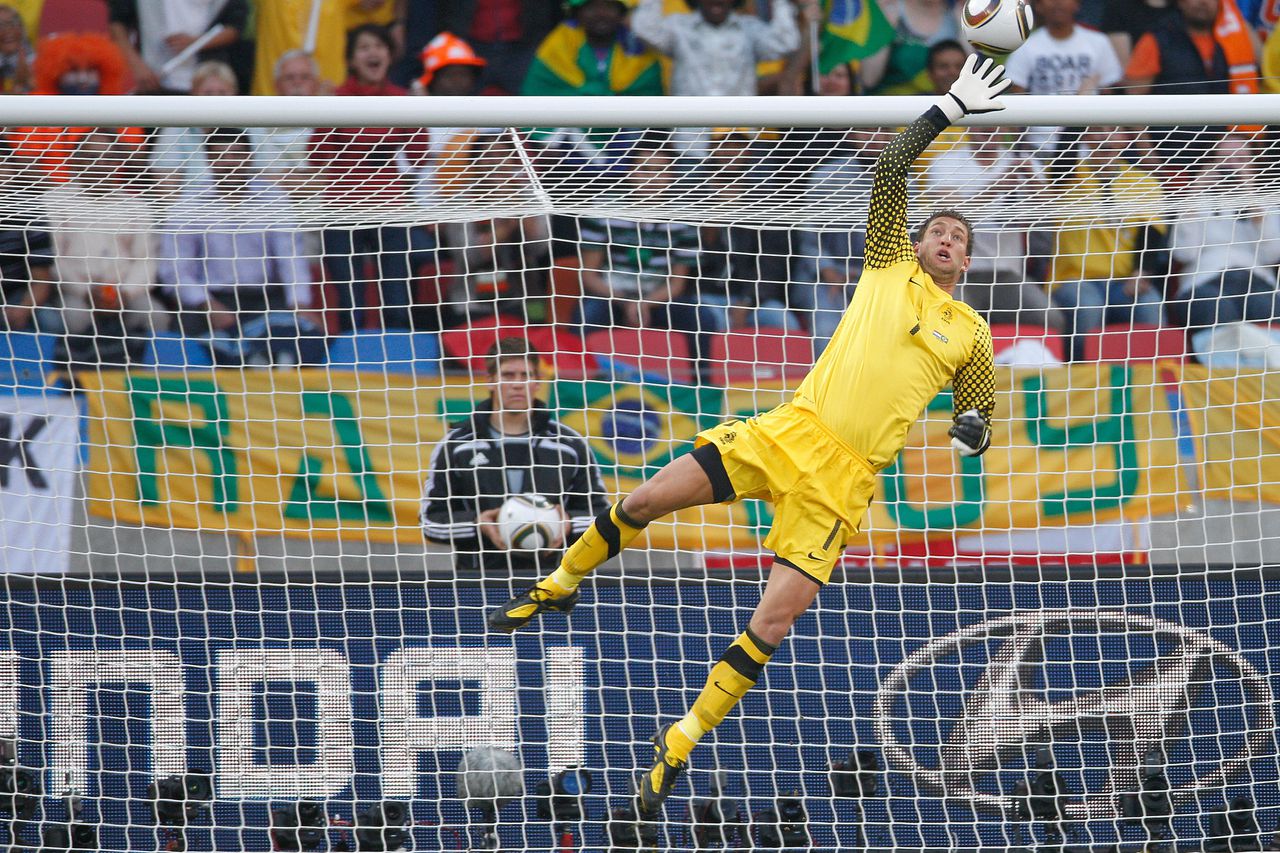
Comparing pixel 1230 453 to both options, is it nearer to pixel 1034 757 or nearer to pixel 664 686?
pixel 1034 757

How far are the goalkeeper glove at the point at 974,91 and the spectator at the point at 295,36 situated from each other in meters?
4.72

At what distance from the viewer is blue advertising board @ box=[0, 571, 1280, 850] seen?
5.80m

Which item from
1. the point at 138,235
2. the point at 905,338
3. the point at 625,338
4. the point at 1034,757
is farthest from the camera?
the point at 138,235

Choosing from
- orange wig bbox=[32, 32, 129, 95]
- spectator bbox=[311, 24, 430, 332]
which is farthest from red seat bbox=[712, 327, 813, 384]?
orange wig bbox=[32, 32, 129, 95]

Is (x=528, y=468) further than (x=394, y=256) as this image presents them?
No

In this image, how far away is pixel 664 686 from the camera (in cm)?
592

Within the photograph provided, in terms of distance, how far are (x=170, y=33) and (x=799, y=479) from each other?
546cm

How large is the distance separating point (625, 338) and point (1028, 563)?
6.97ft

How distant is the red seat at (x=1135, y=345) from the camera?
6.68 m

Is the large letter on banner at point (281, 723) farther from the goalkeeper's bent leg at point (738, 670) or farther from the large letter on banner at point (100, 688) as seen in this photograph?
the goalkeeper's bent leg at point (738, 670)

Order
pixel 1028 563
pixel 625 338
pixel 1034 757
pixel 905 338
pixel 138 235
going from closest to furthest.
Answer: pixel 905 338 < pixel 1034 757 < pixel 1028 563 < pixel 625 338 < pixel 138 235

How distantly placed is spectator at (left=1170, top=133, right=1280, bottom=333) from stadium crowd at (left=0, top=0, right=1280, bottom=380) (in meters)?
0.02

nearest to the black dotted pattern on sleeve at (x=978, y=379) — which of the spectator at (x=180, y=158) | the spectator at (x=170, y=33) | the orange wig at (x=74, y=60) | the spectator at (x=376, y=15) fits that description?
the spectator at (x=180, y=158)

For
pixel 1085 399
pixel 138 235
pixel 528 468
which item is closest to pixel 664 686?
pixel 528 468
